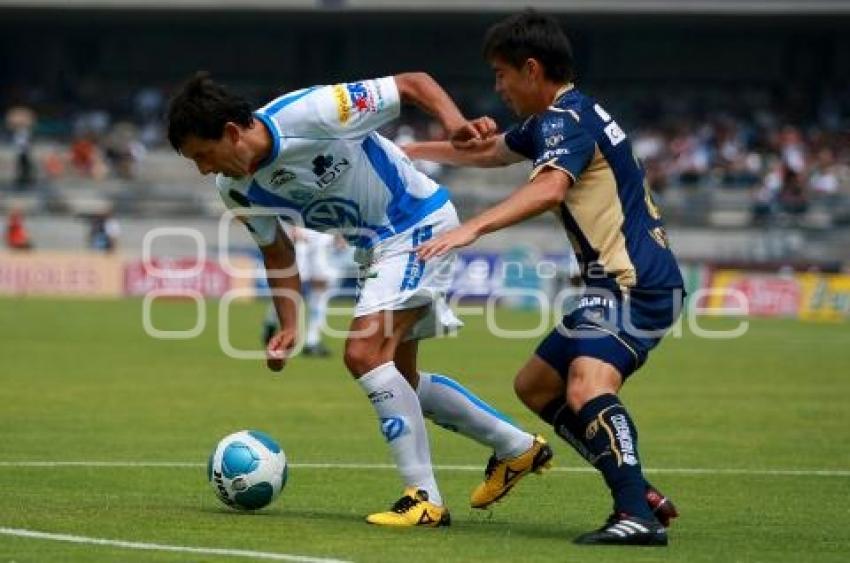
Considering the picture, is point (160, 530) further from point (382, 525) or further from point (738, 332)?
point (738, 332)

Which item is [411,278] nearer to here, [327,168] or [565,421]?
[327,168]

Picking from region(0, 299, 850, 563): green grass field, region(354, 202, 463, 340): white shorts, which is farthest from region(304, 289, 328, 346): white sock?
region(354, 202, 463, 340): white shorts

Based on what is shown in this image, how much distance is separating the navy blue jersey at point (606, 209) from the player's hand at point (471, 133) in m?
0.44

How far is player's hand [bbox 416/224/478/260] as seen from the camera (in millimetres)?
8719

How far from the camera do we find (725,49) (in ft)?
187

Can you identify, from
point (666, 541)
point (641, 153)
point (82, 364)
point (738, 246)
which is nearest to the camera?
point (666, 541)

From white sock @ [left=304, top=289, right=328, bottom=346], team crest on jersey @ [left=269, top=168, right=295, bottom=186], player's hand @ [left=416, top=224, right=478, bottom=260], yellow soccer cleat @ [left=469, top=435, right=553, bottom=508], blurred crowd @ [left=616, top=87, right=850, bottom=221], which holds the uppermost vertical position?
team crest on jersey @ [left=269, top=168, right=295, bottom=186]

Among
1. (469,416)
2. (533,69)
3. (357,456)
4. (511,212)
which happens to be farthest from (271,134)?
(357,456)

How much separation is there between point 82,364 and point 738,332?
44.1 feet

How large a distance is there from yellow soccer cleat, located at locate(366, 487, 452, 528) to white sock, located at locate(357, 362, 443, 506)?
5cm

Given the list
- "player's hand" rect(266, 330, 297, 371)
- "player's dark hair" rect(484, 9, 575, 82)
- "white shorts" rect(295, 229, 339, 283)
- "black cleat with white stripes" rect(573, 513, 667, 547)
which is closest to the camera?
"black cleat with white stripes" rect(573, 513, 667, 547)

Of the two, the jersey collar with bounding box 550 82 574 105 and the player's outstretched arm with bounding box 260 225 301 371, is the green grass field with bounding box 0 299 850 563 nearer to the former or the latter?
the player's outstretched arm with bounding box 260 225 301 371

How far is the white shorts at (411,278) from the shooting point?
9961 mm

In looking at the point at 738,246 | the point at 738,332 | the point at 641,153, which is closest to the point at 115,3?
the point at 641,153
